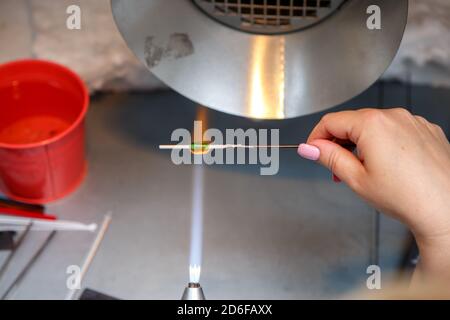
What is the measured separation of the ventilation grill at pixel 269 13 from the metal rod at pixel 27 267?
1.42 feet

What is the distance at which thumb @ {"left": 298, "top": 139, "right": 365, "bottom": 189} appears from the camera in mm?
612

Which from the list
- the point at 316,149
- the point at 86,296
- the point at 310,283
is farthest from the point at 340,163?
the point at 86,296

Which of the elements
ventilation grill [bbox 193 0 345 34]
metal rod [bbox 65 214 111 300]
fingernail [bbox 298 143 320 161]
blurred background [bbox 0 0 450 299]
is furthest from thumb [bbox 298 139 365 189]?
metal rod [bbox 65 214 111 300]

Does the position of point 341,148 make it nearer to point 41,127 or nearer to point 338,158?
point 338,158

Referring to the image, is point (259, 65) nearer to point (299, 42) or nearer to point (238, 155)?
point (299, 42)

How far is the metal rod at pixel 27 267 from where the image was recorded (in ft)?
2.66

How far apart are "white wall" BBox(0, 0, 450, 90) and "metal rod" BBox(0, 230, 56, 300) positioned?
0.93 ft

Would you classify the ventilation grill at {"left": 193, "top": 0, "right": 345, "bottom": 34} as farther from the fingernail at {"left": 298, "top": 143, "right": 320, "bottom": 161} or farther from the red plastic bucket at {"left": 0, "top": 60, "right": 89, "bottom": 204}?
the red plastic bucket at {"left": 0, "top": 60, "right": 89, "bottom": 204}

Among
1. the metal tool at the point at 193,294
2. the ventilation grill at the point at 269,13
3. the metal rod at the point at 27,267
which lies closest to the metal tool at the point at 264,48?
the ventilation grill at the point at 269,13

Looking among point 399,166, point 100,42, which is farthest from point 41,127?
point 399,166

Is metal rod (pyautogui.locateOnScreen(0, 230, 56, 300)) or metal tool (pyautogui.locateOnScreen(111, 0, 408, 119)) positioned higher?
metal tool (pyautogui.locateOnScreen(111, 0, 408, 119))

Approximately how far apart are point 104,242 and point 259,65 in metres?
0.38

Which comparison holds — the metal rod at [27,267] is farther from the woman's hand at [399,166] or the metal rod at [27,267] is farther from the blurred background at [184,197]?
the woman's hand at [399,166]

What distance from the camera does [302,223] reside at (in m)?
0.90
